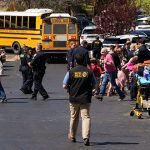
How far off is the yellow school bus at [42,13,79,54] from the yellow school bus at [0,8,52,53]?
2.31 meters

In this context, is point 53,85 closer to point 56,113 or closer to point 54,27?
point 56,113

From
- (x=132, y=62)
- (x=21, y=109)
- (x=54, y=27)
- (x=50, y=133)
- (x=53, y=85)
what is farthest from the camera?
(x=54, y=27)

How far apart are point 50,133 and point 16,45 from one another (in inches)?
1072

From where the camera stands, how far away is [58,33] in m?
36.6

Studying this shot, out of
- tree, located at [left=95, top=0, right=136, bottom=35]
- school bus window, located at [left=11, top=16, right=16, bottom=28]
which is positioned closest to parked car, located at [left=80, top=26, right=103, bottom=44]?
tree, located at [left=95, top=0, right=136, bottom=35]

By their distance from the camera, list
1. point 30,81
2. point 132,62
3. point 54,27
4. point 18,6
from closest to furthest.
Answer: point 132,62 < point 30,81 < point 54,27 < point 18,6

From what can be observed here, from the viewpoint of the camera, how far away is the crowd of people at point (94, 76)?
502 inches

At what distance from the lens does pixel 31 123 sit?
15617 mm

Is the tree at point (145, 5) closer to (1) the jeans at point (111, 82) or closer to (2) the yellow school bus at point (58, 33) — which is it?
(2) the yellow school bus at point (58, 33)

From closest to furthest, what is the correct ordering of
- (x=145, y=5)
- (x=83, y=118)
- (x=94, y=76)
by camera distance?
(x=83, y=118) → (x=94, y=76) → (x=145, y=5)

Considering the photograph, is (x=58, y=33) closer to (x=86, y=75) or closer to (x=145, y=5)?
(x=145, y=5)

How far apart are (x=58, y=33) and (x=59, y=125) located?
21.6m

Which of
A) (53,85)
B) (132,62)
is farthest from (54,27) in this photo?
(132,62)

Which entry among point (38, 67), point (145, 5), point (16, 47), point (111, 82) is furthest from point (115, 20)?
point (38, 67)
